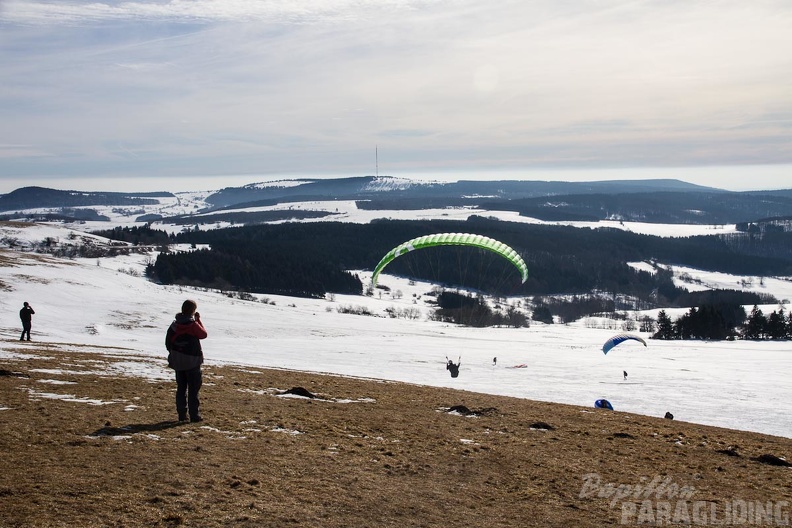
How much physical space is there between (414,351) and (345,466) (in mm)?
44308

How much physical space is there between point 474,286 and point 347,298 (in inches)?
1844

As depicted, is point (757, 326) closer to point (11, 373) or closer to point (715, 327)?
point (715, 327)

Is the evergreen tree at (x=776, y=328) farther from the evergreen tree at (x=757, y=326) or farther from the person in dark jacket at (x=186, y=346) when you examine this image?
the person in dark jacket at (x=186, y=346)

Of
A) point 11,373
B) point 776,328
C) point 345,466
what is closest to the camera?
point 345,466

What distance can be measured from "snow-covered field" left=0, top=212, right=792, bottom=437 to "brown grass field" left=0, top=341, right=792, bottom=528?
3.22 meters

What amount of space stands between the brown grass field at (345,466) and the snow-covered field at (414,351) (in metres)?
3.22

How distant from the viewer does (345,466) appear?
9.34m

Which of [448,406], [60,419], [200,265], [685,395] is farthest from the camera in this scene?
[200,265]

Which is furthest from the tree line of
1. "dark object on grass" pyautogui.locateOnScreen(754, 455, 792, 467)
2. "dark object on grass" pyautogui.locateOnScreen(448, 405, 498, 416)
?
"dark object on grass" pyautogui.locateOnScreen(754, 455, 792, 467)

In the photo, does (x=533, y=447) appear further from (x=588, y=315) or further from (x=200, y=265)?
(x=588, y=315)

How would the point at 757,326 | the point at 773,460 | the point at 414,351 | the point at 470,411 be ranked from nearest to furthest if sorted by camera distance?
the point at 773,460 → the point at 470,411 → the point at 414,351 → the point at 757,326

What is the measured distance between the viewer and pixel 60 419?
1065 cm

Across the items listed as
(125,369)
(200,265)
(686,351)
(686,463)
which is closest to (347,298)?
(200,265)

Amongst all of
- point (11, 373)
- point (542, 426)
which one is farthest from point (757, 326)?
point (11, 373)
